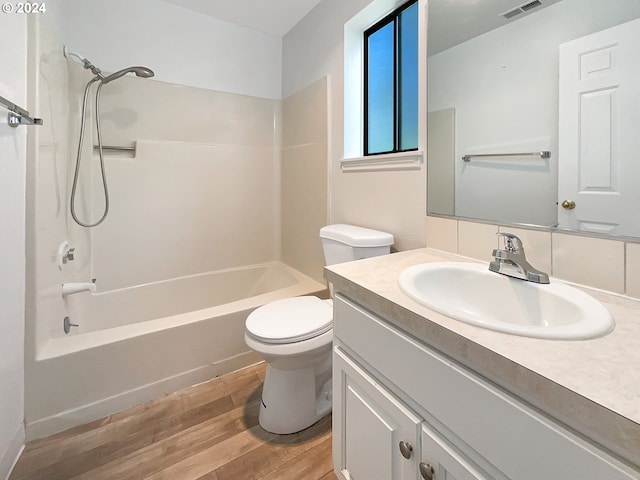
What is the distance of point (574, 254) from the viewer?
2.71ft

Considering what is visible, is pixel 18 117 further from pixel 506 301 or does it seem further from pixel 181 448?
pixel 506 301

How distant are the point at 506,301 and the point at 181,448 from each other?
54.1 inches

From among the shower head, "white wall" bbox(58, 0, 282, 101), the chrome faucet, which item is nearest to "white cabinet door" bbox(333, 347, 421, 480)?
the chrome faucet

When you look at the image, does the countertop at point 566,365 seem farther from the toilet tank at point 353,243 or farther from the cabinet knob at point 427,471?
the toilet tank at point 353,243

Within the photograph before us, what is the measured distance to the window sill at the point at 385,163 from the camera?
1.33 m

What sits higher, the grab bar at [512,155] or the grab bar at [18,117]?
the grab bar at [18,117]

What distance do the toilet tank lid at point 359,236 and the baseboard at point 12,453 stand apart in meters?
1.53

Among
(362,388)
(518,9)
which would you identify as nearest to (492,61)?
(518,9)

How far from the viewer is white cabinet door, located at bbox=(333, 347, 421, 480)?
683 mm

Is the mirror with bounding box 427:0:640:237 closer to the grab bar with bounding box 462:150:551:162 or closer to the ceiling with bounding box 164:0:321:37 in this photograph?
the grab bar with bounding box 462:150:551:162

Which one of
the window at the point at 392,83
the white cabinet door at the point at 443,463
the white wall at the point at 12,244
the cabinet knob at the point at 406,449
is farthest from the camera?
the window at the point at 392,83

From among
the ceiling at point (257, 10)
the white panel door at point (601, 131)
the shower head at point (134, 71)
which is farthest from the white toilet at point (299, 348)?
the ceiling at point (257, 10)

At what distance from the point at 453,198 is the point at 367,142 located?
33.3 inches

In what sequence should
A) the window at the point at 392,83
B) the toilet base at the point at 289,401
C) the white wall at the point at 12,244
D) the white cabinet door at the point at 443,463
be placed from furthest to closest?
the window at the point at 392,83, the toilet base at the point at 289,401, the white wall at the point at 12,244, the white cabinet door at the point at 443,463
